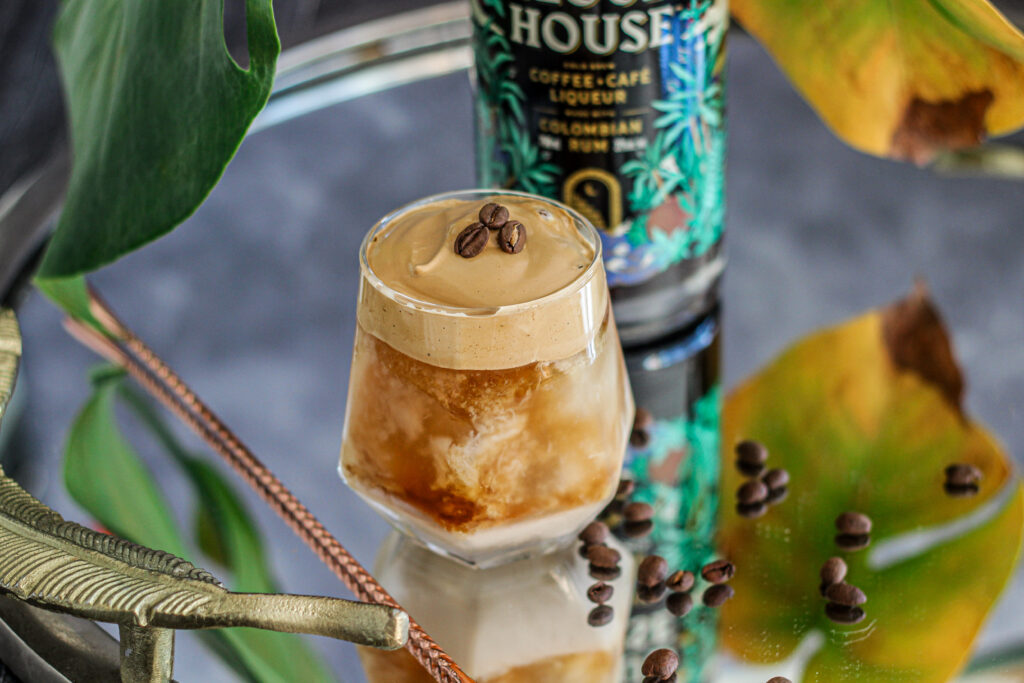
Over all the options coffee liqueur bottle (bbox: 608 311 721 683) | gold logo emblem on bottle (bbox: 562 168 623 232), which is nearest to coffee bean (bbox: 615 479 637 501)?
coffee liqueur bottle (bbox: 608 311 721 683)

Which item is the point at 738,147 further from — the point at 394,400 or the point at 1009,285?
the point at 394,400

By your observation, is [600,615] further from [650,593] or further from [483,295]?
[483,295]

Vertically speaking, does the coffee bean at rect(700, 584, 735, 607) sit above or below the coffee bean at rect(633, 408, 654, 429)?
below

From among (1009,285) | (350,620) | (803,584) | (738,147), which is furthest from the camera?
(738,147)

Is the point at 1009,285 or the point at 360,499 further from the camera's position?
the point at 1009,285

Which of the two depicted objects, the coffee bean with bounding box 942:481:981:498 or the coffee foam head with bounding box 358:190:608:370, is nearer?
the coffee foam head with bounding box 358:190:608:370

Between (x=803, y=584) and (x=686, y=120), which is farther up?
(x=686, y=120)

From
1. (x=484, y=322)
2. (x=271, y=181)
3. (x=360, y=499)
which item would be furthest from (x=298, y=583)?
(x=271, y=181)

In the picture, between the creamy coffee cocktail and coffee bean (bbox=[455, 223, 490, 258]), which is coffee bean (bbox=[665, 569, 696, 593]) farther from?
coffee bean (bbox=[455, 223, 490, 258])
